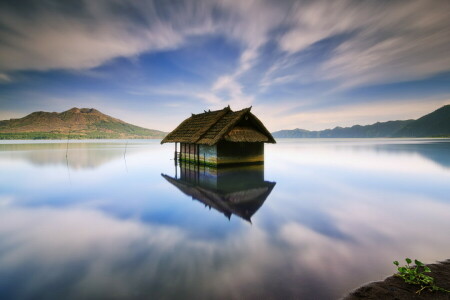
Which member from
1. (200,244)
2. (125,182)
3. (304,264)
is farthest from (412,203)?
(125,182)

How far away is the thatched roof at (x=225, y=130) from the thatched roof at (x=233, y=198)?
18.1 ft

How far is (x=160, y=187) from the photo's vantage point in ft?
46.8

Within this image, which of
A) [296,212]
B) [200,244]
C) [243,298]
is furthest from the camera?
[296,212]

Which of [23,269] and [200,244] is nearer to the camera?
[23,269]

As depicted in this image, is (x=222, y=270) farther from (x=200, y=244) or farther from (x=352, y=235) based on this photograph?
(x=352, y=235)

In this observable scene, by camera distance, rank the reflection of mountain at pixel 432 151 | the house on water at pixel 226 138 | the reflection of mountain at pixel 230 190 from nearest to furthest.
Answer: the reflection of mountain at pixel 230 190 → the house on water at pixel 226 138 → the reflection of mountain at pixel 432 151

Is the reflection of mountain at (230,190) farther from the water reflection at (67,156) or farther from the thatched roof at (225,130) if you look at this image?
the water reflection at (67,156)

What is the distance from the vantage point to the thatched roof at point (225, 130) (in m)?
18.9

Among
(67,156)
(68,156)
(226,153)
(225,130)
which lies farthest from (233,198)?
(67,156)

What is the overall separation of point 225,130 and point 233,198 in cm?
824

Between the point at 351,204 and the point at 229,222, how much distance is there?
6068 millimetres

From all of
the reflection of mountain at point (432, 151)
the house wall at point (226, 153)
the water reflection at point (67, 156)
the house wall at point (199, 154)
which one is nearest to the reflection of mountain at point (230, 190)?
the house wall at point (226, 153)

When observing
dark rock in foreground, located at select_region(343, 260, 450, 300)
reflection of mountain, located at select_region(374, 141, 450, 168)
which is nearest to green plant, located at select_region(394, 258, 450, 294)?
dark rock in foreground, located at select_region(343, 260, 450, 300)

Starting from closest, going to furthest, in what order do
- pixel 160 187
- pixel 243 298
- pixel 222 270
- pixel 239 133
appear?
pixel 243 298, pixel 222 270, pixel 160 187, pixel 239 133
